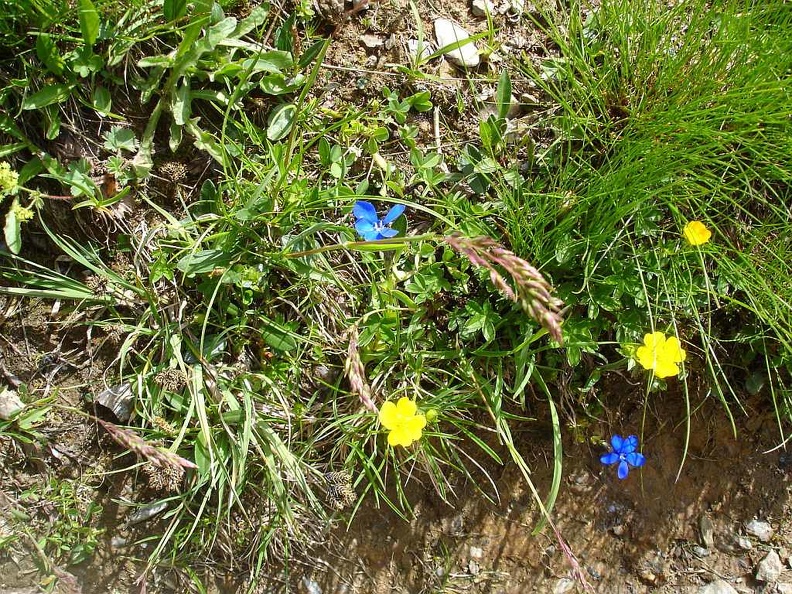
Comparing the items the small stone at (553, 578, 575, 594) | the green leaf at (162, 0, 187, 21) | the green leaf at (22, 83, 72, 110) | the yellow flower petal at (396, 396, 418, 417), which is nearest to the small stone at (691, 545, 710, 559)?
the small stone at (553, 578, 575, 594)

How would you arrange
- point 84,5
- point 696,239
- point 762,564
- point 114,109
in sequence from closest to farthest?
point 84,5, point 696,239, point 114,109, point 762,564

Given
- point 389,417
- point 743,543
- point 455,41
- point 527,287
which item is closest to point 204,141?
point 455,41

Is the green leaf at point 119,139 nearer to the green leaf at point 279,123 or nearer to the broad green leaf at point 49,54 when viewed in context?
the broad green leaf at point 49,54

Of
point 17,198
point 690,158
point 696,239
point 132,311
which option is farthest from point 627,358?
point 17,198

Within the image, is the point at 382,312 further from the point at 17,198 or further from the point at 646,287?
the point at 17,198

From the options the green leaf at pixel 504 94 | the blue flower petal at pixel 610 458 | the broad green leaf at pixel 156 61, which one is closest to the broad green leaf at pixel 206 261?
the broad green leaf at pixel 156 61

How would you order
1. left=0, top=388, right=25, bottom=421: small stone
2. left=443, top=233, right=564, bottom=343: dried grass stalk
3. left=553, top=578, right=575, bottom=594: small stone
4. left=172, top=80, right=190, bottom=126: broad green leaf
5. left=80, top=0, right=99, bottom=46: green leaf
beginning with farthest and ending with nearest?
left=553, top=578, right=575, bottom=594: small stone < left=0, top=388, right=25, bottom=421: small stone < left=172, top=80, right=190, bottom=126: broad green leaf < left=80, top=0, right=99, bottom=46: green leaf < left=443, top=233, right=564, bottom=343: dried grass stalk

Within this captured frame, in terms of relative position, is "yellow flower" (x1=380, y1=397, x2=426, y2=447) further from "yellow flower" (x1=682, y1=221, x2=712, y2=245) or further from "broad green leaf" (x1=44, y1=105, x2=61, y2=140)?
"broad green leaf" (x1=44, y1=105, x2=61, y2=140)
